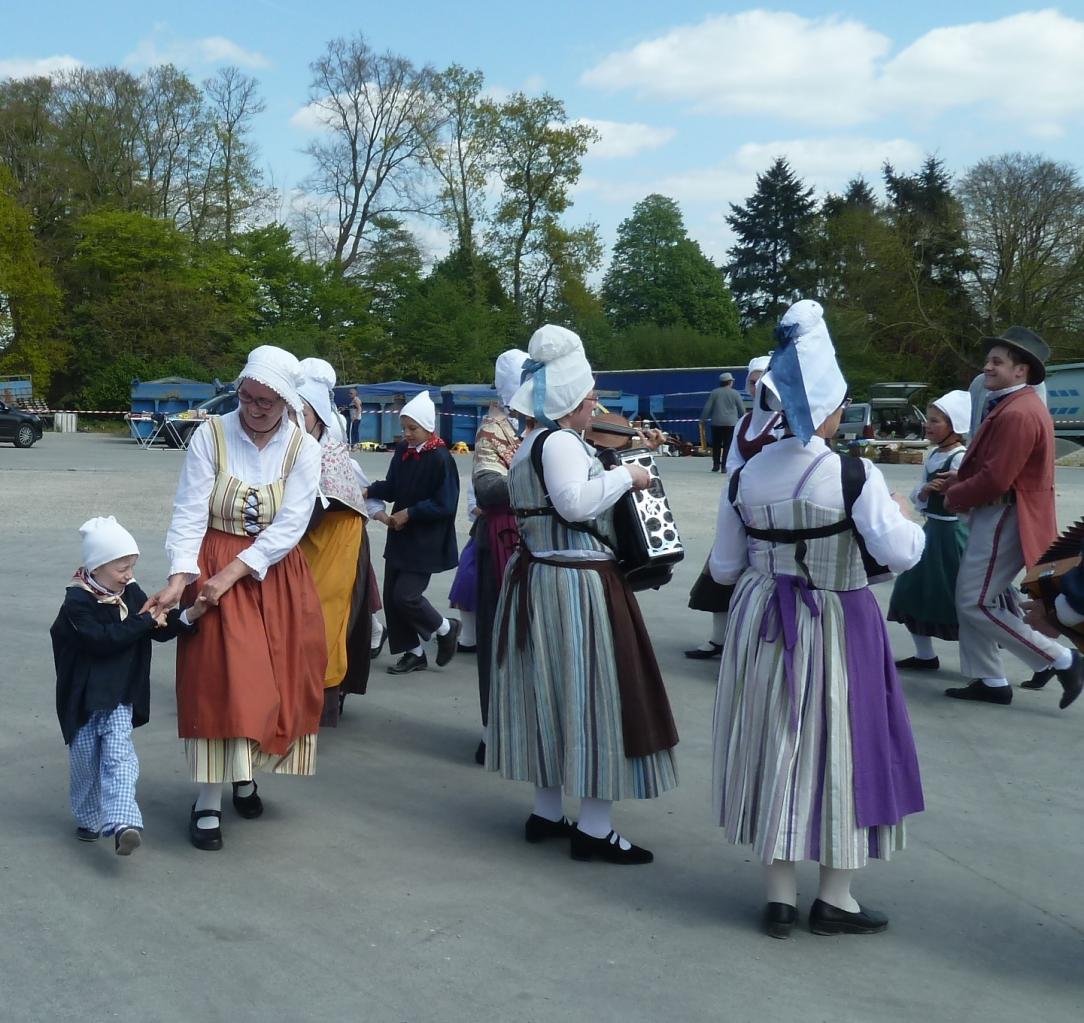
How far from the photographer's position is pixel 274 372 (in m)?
4.91

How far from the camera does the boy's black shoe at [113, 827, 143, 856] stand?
456 cm

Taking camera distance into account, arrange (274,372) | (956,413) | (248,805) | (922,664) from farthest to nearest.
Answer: (922,664) → (956,413) → (248,805) → (274,372)

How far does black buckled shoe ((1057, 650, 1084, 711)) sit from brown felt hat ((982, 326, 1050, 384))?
149 cm

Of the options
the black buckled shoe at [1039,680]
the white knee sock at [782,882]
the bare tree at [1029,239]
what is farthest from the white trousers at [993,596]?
the bare tree at [1029,239]

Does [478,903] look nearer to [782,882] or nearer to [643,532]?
[782,882]

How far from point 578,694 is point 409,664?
137 inches

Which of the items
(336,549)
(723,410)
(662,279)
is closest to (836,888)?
(336,549)

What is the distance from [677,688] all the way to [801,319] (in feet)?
12.9

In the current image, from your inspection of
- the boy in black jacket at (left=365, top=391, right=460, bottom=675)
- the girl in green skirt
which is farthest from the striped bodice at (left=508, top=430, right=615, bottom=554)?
the girl in green skirt

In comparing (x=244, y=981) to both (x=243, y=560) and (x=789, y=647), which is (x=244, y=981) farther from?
(x=789, y=647)

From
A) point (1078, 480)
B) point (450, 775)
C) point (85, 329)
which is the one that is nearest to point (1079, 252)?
point (1078, 480)

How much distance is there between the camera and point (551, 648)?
472cm

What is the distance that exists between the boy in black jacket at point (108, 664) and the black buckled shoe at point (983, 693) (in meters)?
4.58

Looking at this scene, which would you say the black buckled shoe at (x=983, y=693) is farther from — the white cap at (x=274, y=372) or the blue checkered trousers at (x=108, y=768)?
the blue checkered trousers at (x=108, y=768)
